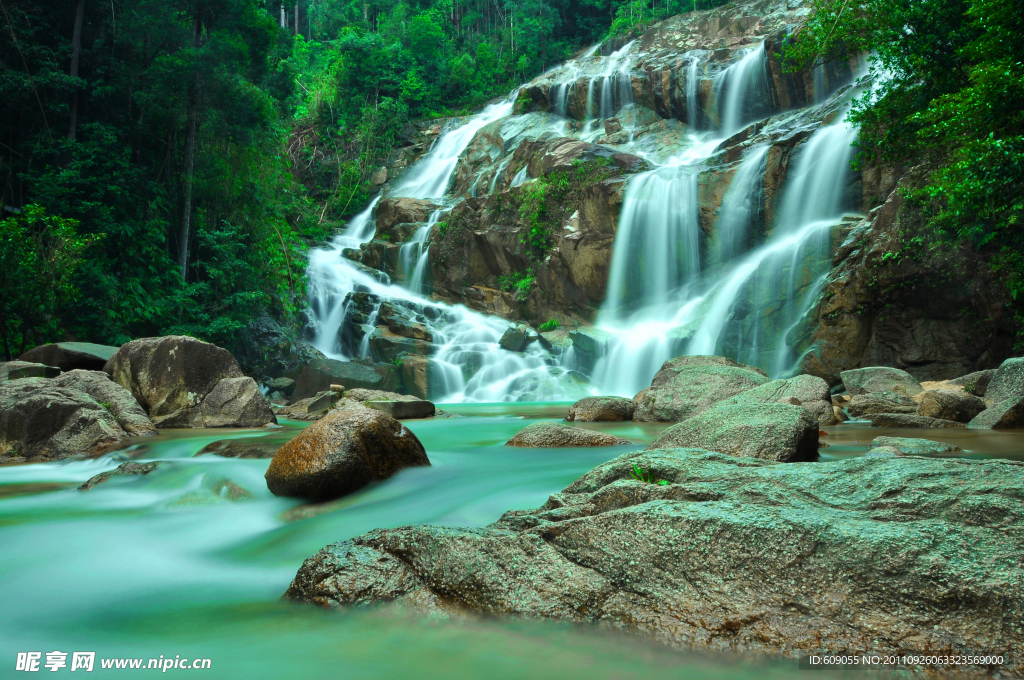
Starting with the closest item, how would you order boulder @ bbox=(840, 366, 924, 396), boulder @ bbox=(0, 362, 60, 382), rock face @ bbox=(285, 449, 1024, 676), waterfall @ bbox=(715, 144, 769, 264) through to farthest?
rock face @ bbox=(285, 449, 1024, 676)
boulder @ bbox=(0, 362, 60, 382)
boulder @ bbox=(840, 366, 924, 396)
waterfall @ bbox=(715, 144, 769, 264)

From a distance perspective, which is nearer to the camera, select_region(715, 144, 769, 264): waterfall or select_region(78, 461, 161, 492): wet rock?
select_region(78, 461, 161, 492): wet rock

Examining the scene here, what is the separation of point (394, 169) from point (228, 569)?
33.4 meters

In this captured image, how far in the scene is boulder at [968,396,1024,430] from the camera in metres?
7.80

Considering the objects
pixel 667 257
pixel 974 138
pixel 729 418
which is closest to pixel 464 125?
pixel 667 257

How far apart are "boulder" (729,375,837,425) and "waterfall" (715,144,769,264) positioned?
36.1ft

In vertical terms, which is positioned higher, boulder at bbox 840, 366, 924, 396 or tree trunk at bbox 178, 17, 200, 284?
tree trunk at bbox 178, 17, 200, 284

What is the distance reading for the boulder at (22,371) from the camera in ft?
30.1

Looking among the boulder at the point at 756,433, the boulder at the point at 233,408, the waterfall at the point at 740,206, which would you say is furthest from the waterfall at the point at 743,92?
the boulder at the point at 756,433

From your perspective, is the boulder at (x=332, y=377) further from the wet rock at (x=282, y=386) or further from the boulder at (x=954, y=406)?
the boulder at (x=954, y=406)

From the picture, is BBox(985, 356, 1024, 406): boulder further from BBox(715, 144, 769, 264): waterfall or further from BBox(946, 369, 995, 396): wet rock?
BBox(715, 144, 769, 264): waterfall

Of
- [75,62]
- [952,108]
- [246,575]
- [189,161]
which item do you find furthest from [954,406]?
[75,62]

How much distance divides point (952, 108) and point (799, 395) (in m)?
4.50

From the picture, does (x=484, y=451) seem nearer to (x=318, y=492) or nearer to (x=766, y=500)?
(x=318, y=492)

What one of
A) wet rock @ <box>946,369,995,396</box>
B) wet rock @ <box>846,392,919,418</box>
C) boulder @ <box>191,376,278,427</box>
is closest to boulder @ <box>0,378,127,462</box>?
boulder @ <box>191,376,278,427</box>
